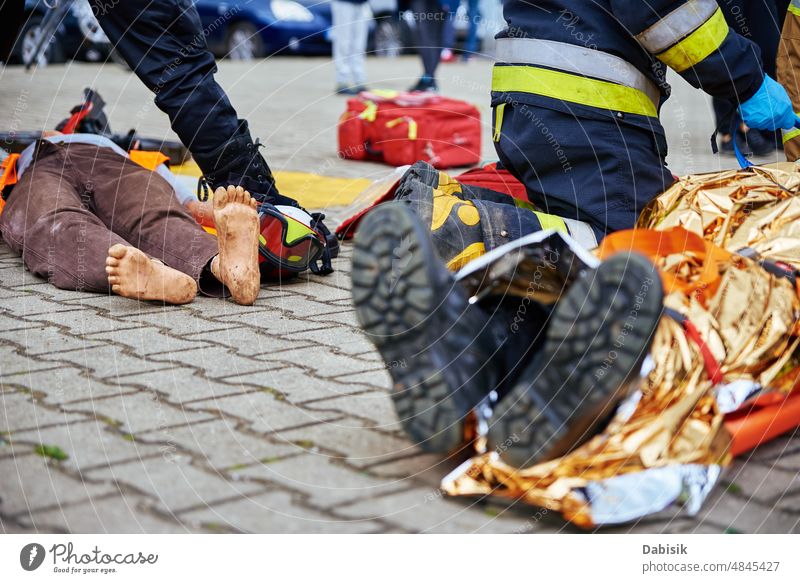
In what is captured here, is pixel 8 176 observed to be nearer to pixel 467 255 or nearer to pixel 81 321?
pixel 81 321

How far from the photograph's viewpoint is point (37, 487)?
1.69m

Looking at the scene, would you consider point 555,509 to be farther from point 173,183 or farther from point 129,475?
point 173,183

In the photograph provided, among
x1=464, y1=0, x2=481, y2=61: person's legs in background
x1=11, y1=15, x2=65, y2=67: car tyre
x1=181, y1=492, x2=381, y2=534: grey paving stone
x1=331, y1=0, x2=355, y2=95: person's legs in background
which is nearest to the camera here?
x1=181, y1=492, x2=381, y2=534: grey paving stone

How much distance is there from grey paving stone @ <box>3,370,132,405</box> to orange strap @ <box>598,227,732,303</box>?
1060mm

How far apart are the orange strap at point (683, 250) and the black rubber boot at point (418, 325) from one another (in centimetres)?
42

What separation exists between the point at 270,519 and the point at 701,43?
158 cm

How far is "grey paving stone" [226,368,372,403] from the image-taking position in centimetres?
214

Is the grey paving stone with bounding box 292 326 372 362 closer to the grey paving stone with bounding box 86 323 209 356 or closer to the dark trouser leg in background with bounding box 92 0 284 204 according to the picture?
the grey paving stone with bounding box 86 323 209 356

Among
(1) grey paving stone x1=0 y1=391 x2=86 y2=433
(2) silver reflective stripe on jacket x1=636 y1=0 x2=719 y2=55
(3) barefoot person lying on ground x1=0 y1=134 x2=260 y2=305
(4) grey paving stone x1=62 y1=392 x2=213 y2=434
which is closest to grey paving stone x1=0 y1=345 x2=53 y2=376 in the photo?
(1) grey paving stone x1=0 y1=391 x2=86 y2=433

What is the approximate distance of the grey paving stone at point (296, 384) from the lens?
84.4 inches

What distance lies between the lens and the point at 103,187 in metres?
3.16

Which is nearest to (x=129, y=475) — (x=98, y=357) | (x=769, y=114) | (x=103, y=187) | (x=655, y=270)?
(x=98, y=357)

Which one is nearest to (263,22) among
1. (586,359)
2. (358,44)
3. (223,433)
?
(358,44)
